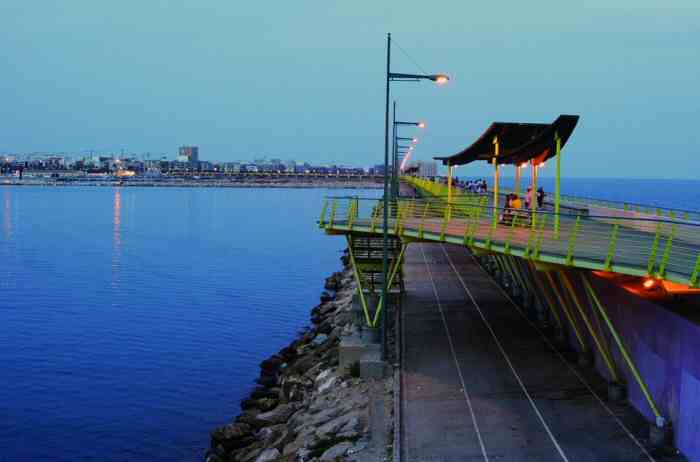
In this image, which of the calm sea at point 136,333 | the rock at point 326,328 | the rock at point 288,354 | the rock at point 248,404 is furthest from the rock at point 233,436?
the rock at point 326,328

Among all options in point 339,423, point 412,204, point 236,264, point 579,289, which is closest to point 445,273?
point 412,204

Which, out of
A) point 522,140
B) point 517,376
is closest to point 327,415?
point 517,376

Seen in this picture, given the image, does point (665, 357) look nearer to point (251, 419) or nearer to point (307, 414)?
point (307, 414)

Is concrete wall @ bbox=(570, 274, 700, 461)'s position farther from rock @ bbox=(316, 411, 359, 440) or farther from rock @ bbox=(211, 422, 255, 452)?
rock @ bbox=(211, 422, 255, 452)

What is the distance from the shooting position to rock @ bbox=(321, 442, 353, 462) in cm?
1770

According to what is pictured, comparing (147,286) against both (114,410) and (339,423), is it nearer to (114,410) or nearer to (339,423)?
(114,410)

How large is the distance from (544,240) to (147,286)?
152 feet

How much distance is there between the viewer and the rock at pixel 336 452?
17.7m

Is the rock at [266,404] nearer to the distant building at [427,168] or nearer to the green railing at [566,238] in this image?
A: the green railing at [566,238]

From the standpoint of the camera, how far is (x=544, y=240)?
869 inches

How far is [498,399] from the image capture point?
20.5 metres

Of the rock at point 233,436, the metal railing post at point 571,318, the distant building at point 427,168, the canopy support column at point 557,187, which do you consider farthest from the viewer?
the distant building at point 427,168

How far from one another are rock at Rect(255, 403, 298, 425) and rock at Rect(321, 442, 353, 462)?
8073 mm

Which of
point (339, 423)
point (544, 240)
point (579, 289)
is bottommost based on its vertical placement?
point (339, 423)
